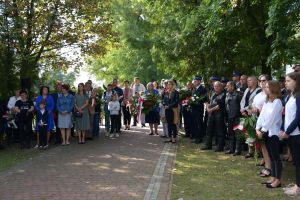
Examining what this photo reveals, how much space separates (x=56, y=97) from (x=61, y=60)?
3.80m

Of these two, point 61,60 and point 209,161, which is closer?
point 209,161

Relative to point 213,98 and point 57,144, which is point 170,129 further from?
point 57,144

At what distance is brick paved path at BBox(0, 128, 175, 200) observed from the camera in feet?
25.3

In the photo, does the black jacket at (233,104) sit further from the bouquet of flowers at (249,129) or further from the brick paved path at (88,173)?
the brick paved path at (88,173)

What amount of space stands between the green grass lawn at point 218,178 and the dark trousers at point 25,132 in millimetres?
4795

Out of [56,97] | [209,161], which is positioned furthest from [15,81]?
[209,161]

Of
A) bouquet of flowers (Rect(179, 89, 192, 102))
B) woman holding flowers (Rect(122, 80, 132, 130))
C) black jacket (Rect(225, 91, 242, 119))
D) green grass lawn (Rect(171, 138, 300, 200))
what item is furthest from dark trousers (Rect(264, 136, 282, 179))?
woman holding flowers (Rect(122, 80, 132, 130))

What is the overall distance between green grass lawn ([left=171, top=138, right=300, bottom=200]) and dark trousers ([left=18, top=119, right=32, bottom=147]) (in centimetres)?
480

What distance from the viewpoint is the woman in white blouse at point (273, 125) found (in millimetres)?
7773

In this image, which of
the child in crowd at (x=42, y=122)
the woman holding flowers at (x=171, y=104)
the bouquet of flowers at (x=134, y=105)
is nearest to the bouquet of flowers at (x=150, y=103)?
the bouquet of flowers at (x=134, y=105)

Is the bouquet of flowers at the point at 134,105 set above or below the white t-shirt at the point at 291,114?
above

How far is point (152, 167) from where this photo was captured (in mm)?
9984

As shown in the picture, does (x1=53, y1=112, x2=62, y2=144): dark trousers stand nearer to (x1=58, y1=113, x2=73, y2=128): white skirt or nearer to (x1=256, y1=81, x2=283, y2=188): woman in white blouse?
(x1=58, y1=113, x2=73, y2=128): white skirt

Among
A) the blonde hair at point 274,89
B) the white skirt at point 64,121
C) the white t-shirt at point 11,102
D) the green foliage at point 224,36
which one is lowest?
the white skirt at point 64,121
